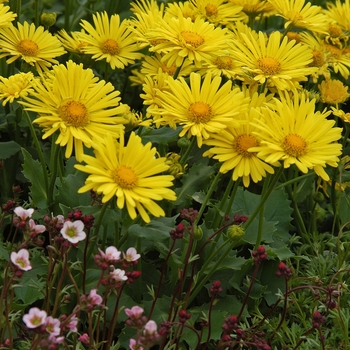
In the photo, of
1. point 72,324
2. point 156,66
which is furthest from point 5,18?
point 72,324

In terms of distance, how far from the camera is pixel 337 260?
215 centimetres

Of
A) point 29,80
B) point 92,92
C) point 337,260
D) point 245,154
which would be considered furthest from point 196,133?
point 337,260

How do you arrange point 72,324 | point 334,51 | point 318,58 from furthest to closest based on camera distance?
point 334,51 → point 318,58 → point 72,324

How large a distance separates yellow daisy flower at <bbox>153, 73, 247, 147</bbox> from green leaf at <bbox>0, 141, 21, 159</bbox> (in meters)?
0.66

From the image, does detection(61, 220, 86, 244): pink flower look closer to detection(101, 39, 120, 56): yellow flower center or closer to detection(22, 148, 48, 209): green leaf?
detection(22, 148, 48, 209): green leaf

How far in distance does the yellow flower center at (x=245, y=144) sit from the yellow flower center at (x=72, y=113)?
387 millimetres

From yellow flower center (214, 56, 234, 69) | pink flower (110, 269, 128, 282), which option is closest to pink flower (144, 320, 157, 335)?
pink flower (110, 269, 128, 282)

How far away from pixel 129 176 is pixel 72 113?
272 mm

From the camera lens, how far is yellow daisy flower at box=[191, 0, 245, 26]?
2.53 metres

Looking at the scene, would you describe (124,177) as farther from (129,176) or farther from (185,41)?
(185,41)

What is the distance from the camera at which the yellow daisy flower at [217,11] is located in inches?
99.6

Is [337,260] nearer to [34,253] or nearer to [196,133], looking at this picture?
[196,133]

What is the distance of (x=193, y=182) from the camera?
6.82 feet

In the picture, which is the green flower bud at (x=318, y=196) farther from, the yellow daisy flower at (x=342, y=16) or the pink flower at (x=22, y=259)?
the pink flower at (x=22, y=259)
